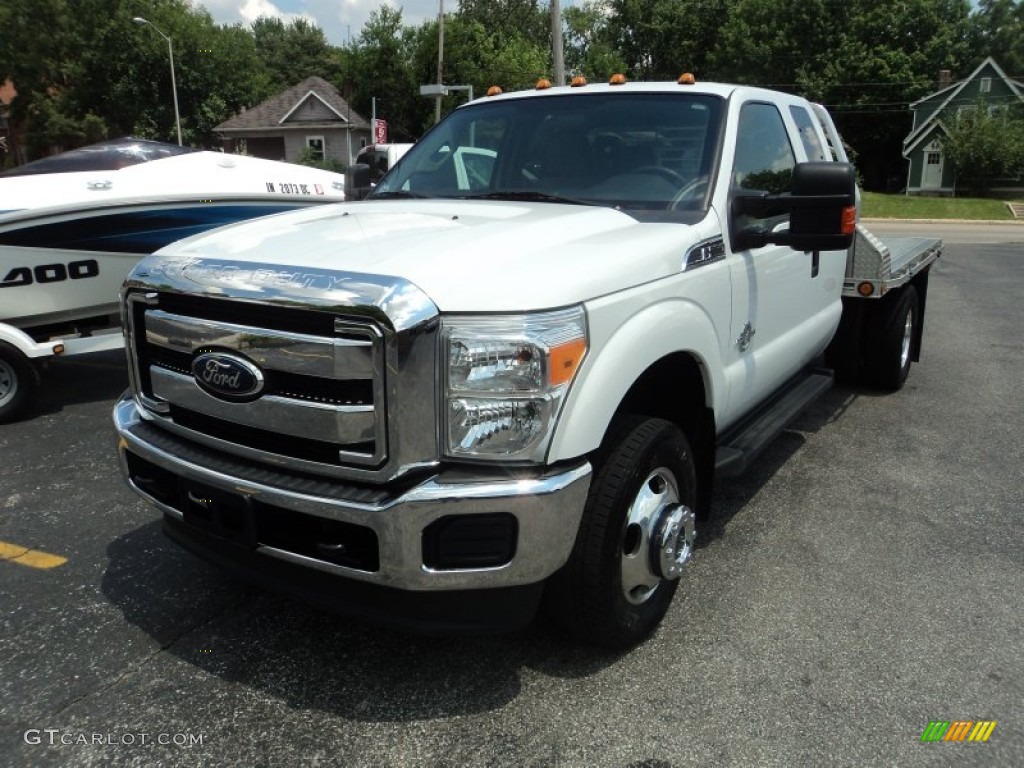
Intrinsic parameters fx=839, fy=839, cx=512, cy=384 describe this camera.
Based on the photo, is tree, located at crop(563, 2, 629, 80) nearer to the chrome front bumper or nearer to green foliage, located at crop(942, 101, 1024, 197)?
green foliage, located at crop(942, 101, 1024, 197)

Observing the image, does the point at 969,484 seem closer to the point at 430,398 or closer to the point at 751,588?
the point at 751,588

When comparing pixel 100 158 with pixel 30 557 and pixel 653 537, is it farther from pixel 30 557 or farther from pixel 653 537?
pixel 653 537

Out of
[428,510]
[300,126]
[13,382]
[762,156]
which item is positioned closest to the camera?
[428,510]

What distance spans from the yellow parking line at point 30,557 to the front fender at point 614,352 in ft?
8.52

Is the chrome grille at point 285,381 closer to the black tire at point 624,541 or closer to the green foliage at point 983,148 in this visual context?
the black tire at point 624,541

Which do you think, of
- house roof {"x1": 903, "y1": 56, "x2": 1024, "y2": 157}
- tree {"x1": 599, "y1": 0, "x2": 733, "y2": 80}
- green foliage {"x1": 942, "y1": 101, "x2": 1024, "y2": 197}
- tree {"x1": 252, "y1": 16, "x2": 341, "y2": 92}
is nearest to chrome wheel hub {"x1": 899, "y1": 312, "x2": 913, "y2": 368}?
green foliage {"x1": 942, "y1": 101, "x2": 1024, "y2": 197}

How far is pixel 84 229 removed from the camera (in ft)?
19.9

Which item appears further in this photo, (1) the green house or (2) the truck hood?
(1) the green house

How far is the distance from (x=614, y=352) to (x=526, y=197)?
125 centimetres

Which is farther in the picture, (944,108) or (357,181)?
(944,108)

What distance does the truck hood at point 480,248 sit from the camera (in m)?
2.33

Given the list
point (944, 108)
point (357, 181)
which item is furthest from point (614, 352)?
point (944, 108)

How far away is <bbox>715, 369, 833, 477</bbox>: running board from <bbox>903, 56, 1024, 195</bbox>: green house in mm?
49624

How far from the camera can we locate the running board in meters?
3.53
